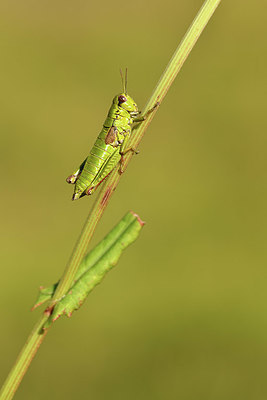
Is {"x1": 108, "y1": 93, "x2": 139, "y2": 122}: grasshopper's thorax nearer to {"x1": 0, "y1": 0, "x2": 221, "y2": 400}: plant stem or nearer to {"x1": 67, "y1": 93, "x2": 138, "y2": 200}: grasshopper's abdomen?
{"x1": 67, "y1": 93, "x2": 138, "y2": 200}: grasshopper's abdomen

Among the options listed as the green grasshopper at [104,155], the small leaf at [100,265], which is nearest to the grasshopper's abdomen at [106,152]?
the green grasshopper at [104,155]

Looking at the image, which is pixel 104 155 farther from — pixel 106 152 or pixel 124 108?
pixel 124 108

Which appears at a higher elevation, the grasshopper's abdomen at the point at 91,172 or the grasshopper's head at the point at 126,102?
the grasshopper's head at the point at 126,102

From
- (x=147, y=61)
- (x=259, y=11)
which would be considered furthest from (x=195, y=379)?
(x=259, y=11)

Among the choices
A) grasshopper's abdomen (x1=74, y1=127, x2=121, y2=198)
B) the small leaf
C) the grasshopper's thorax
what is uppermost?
the grasshopper's thorax

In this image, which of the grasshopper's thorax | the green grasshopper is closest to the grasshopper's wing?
the green grasshopper

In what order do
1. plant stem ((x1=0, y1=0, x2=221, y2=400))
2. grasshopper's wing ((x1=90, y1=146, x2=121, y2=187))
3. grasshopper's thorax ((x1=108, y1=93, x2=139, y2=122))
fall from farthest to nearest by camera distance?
grasshopper's thorax ((x1=108, y1=93, x2=139, y2=122)) < grasshopper's wing ((x1=90, y1=146, x2=121, y2=187)) < plant stem ((x1=0, y1=0, x2=221, y2=400))

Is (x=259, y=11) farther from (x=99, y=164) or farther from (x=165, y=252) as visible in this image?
(x=99, y=164)

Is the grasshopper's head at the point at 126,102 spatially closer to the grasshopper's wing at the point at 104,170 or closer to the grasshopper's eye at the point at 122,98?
the grasshopper's eye at the point at 122,98
